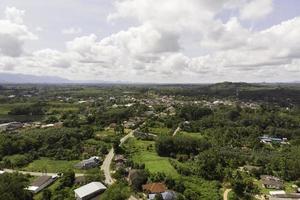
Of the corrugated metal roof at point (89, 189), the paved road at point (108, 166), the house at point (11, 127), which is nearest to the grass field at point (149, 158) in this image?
the paved road at point (108, 166)

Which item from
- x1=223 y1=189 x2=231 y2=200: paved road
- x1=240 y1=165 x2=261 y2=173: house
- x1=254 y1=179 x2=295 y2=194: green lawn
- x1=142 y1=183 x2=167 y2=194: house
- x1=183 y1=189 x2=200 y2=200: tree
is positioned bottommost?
x1=254 y1=179 x2=295 y2=194: green lawn

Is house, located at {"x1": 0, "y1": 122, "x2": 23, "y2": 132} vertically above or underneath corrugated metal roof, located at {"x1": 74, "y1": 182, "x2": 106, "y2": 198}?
underneath

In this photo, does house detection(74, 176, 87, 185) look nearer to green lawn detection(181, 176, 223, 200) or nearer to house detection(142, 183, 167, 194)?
house detection(142, 183, 167, 194)

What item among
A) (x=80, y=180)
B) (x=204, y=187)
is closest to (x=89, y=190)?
(x=80, y=180)

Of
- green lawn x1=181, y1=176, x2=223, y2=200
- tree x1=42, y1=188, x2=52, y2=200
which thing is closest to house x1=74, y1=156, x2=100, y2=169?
tree x1=42, y1=188, x2=52, y2=200

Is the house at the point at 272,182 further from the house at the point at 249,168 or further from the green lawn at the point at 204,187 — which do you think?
the green lawn at the point at 204,187

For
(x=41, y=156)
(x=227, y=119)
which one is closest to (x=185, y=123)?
(x=227, y=119)

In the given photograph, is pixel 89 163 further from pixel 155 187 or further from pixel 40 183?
pixel 155 187
